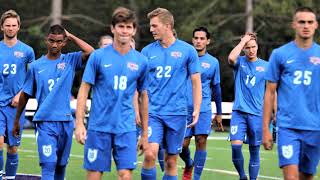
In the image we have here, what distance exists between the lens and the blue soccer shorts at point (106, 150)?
31.6 ft

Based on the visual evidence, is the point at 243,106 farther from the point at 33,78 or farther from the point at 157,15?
the point at 33,78

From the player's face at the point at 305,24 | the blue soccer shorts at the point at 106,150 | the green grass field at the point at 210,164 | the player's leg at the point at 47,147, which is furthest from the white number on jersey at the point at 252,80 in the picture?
the blue soccer shorts at the point at 106,150

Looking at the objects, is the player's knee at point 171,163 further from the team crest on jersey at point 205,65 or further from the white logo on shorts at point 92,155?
the team crest on jersey at point 205,65

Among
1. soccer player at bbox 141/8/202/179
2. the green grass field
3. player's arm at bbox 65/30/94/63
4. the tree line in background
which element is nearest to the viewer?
player's arm at bbox 65/30/94/63

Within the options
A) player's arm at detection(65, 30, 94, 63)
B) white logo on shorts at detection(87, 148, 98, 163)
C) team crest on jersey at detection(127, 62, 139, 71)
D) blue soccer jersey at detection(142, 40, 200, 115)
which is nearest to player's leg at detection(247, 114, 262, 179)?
blue soccer jersey at detection(142, 40, 200, 115)

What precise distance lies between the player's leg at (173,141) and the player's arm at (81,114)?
7.62 ft

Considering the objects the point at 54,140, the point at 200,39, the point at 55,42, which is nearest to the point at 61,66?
the point at 55,42

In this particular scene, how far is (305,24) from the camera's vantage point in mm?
9734

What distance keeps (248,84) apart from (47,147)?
418 cm

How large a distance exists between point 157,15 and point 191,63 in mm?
770

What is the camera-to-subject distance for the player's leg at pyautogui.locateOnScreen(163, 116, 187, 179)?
11.7m

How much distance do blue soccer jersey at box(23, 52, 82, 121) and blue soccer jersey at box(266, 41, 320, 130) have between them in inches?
103

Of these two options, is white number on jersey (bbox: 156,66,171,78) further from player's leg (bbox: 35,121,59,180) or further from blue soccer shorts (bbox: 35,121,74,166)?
player's leg (bbox: 35,121,59,180)

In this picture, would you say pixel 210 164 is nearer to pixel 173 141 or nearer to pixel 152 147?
pixel 173 141
